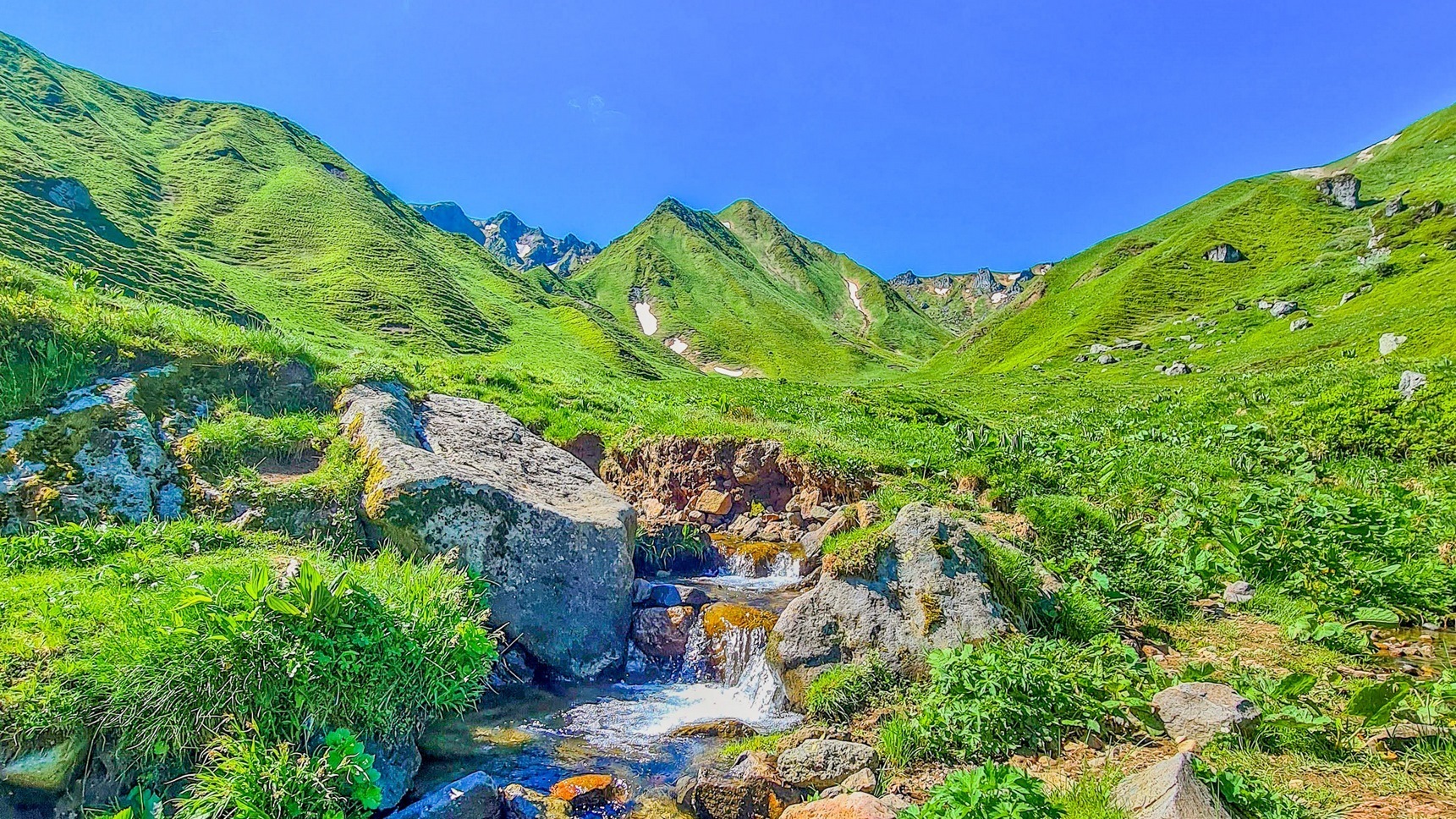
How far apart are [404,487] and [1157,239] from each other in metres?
144

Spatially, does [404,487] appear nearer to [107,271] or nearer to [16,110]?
[107,271]

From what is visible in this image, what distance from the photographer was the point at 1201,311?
71062 millimetres

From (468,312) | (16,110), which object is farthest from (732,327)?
(16,110)

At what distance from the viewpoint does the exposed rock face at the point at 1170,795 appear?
4227mm

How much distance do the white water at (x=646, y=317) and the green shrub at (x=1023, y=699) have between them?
152418mm

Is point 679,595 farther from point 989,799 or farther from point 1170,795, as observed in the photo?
point 1170,795

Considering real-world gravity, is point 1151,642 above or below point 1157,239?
below

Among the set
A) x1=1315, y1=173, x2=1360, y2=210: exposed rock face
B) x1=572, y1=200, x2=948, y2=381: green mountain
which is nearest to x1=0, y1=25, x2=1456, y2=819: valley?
x1=572, y1=200, x2=948, y2=381: green mountain

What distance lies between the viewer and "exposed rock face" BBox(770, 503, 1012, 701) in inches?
341

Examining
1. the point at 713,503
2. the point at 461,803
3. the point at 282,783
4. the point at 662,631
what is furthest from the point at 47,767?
the point at 713,503

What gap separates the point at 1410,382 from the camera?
48.5ft

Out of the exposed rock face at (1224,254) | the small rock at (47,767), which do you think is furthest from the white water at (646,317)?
the small rock at (47,767)

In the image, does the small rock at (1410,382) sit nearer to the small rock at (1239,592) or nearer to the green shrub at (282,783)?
the small rock at (1239,592)

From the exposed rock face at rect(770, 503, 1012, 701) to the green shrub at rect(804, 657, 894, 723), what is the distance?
234mm
